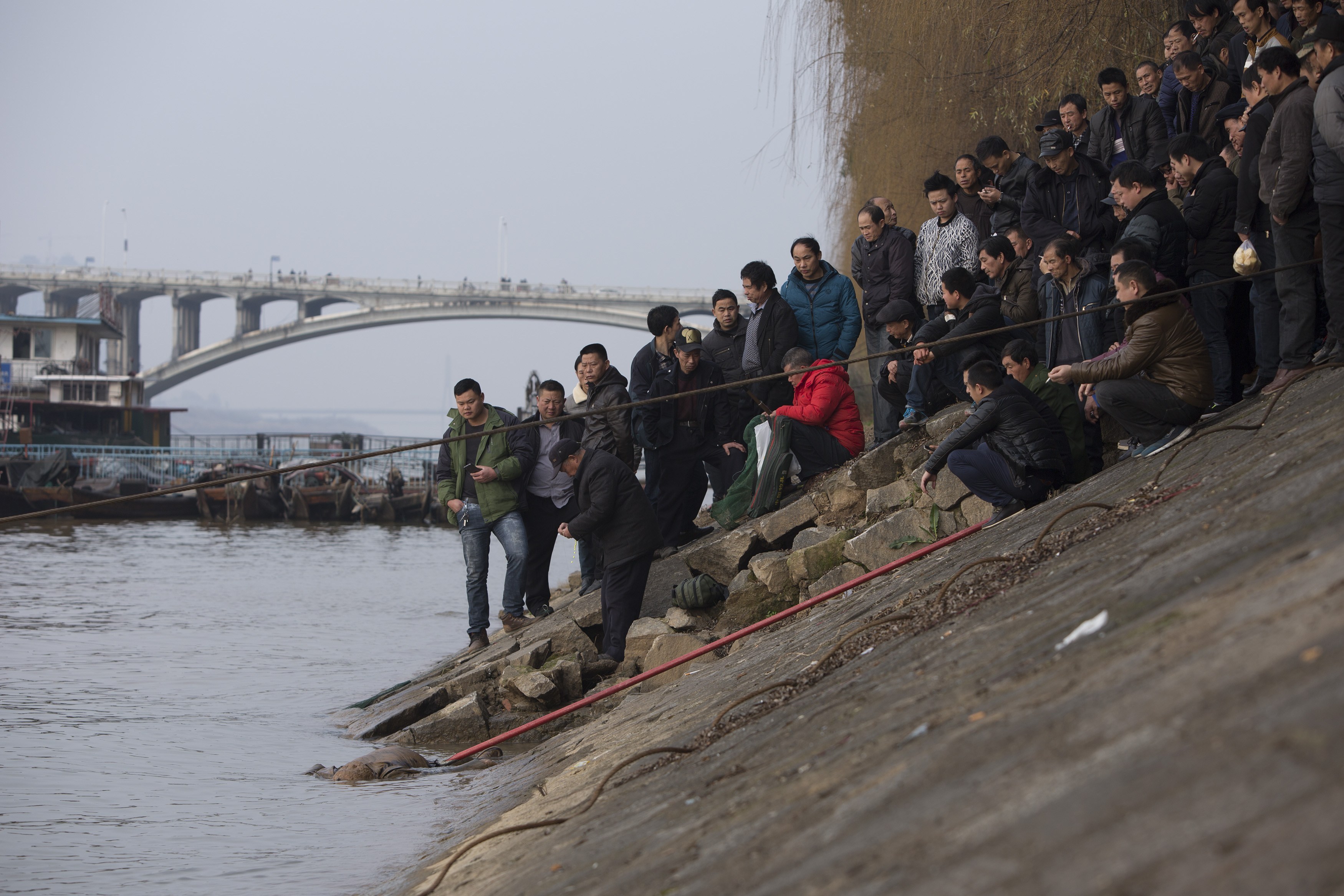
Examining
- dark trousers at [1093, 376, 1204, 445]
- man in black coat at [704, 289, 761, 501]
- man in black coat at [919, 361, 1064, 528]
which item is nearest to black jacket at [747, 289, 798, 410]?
man in black coat at [704, 289, 761, 501]

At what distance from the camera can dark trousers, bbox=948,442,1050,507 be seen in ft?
20.5

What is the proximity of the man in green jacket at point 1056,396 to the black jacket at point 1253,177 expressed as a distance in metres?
1.21

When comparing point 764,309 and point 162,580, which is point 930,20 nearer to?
point 764,309

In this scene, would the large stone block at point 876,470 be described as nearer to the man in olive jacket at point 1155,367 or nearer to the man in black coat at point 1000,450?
the man in black coat at point 1000,450

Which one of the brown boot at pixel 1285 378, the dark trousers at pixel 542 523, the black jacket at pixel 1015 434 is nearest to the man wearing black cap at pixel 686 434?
the dark trousers at pixel 542 523

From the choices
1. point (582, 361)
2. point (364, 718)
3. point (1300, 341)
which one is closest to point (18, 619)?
point (364, 718)

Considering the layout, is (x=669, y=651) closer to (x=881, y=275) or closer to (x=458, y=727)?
(x=458, y=727)

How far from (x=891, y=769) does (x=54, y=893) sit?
372 centimetres

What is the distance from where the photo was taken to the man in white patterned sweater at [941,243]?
326 inches

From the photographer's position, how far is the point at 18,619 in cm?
1439

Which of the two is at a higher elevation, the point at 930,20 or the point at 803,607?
the point at 930,20

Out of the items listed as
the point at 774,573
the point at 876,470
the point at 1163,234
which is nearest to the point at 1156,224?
the point at 1163,234

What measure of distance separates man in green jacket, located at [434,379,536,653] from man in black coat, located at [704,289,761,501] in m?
1.52

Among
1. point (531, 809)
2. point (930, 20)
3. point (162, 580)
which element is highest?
point (930, 20)
